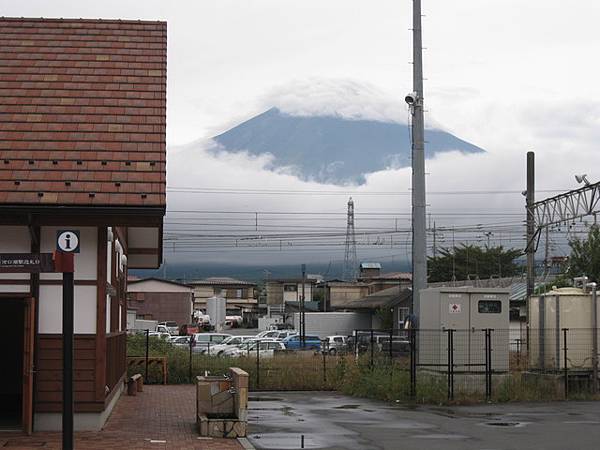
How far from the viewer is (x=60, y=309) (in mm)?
15797

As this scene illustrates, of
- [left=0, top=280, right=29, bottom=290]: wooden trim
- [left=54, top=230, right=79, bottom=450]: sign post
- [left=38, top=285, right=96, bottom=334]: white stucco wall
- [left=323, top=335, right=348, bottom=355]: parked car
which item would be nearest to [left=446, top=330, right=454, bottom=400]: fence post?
[left=38, top=285, right=96, bottom=334]: white stucco wall

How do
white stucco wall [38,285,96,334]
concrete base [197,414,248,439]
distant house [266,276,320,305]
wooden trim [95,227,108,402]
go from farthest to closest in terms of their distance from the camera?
distant house [266,276,320,305]
concrete base [197,414,248,439]
wooden trim [95,227,108,402]
white stucco wall [38,285,96,334]

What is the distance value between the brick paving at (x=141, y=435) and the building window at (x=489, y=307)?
7971 millimetres

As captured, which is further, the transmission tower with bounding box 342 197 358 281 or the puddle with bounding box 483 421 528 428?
the transmission tower with bounding box 342 197 358 281

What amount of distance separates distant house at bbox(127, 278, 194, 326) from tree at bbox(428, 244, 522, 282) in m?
26.5

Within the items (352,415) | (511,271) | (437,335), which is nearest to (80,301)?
(352,415)

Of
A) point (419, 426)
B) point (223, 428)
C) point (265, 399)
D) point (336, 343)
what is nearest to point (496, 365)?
point (265, 399)

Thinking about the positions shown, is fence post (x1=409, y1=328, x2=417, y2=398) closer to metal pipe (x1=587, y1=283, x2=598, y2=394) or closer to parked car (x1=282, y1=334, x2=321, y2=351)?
metal pipe (x1=587, y1=283, x2=598, y2=394)

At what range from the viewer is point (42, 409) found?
616 inches

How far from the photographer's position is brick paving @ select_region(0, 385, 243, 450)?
1462cm

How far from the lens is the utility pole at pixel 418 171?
93.7 ft

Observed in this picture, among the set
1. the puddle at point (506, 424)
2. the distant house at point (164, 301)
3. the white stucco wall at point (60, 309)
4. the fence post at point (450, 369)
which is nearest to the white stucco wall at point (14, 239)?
the white stucco wall at point (60, 309)

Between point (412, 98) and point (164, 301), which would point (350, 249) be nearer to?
point (164, 301)

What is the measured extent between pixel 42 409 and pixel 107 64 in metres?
7.00
